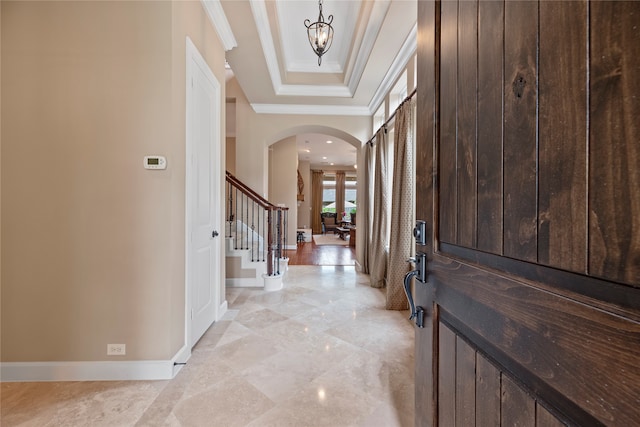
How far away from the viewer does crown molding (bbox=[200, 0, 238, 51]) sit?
2.51 meters

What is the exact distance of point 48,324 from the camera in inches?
77.5

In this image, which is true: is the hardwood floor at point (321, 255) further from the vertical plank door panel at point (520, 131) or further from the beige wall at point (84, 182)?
the vertical plank door panel at point (520, 131)

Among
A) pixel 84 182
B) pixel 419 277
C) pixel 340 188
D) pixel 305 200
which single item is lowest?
pixel 419 277

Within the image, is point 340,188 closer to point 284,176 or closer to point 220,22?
point 284,176

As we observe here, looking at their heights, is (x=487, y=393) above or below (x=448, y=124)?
below

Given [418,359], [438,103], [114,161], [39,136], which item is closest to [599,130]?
[438,103]

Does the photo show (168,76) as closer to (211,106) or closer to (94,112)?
(94,112)

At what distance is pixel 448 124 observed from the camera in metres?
0.89

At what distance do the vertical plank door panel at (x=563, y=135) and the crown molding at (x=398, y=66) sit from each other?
218cm

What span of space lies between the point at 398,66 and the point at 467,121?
3.07 metres

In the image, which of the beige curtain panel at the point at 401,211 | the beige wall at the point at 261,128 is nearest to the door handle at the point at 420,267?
the beige curtain panel at the point at 401,211

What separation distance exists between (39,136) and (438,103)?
8.58 feet

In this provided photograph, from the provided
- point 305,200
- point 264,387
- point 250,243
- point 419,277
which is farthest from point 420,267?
point 305,200

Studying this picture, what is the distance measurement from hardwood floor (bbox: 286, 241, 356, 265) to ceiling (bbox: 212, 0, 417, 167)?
312cm
